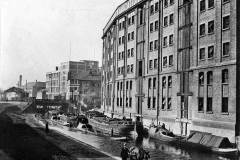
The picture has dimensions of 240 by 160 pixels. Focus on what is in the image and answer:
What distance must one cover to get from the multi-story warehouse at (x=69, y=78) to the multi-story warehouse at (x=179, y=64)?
62.7m

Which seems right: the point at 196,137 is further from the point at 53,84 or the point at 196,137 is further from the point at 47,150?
the point at 53,84

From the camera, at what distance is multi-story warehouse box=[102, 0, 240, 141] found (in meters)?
39.2

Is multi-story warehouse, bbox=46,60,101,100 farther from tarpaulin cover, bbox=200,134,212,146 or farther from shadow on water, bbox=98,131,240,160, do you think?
tarpaulin cover, bbox=200,134,212,146

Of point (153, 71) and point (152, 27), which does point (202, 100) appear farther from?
point (152, 27)

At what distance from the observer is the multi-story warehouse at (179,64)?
129ft

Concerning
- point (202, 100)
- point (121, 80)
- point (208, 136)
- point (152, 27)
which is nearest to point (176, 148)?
point (208, 136)

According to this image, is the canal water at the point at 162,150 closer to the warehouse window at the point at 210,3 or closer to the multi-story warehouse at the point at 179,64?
the multi-story warehouse at the point at 179,64

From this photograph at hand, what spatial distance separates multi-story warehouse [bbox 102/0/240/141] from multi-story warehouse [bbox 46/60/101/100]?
6274 cm

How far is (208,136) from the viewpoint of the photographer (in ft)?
127

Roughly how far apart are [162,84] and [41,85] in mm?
147081

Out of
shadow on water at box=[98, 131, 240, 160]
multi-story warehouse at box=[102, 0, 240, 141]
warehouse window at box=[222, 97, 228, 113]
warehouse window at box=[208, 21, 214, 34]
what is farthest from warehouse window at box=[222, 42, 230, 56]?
shadow on water at box=[98, 131, 240, 160]

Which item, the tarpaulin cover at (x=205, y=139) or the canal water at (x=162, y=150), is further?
the tarpaulin cover at (x=205, y=139)

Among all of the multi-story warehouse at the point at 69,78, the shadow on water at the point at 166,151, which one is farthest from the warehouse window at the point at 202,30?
the multi-story warehouse at the point at 69,78

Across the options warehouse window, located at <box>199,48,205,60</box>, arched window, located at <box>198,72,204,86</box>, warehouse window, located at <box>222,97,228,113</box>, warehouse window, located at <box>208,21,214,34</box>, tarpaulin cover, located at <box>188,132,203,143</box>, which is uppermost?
warehouse window, located at <box>208,21,214,34</box>
